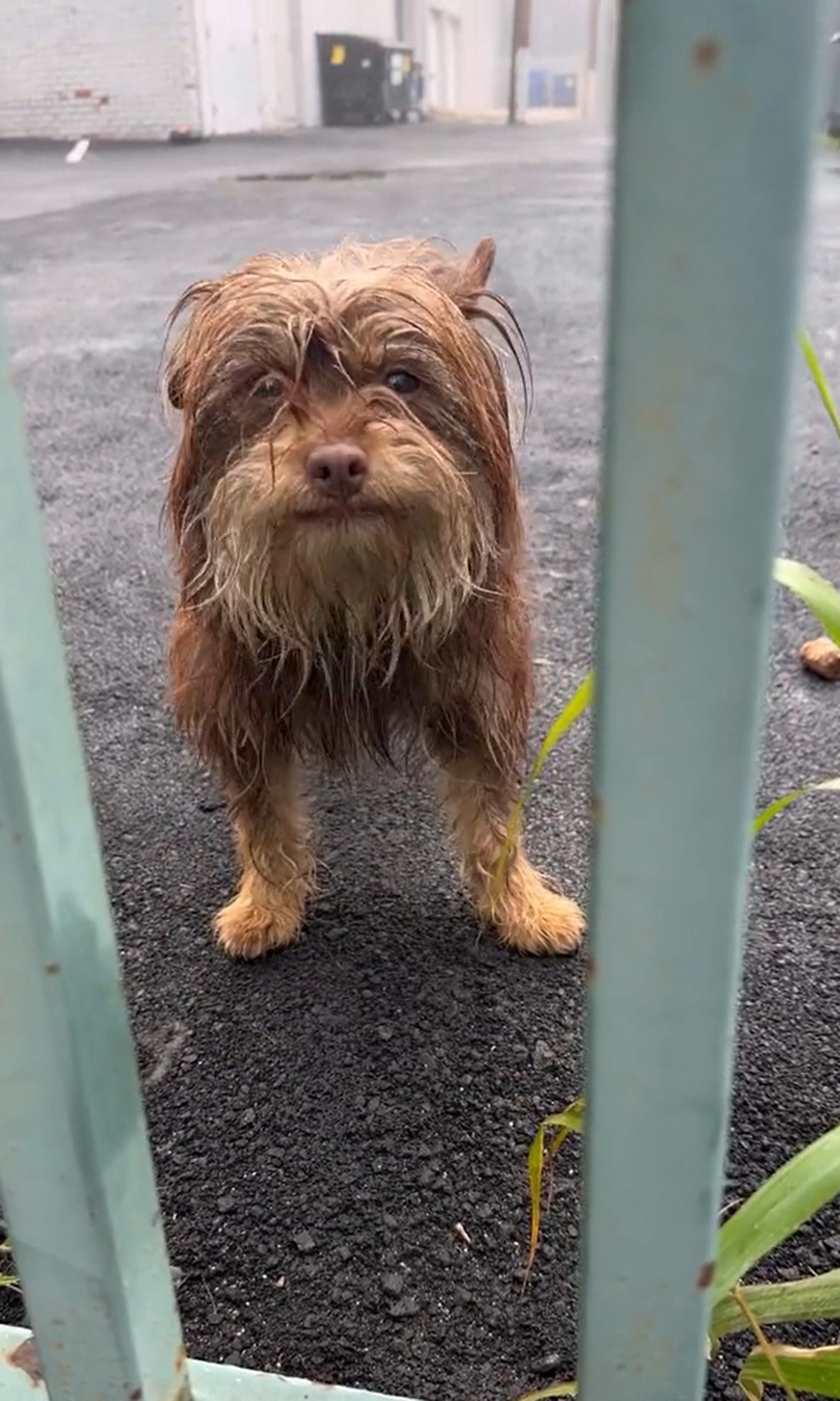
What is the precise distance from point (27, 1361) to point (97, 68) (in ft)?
63.8

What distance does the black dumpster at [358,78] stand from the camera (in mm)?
21297

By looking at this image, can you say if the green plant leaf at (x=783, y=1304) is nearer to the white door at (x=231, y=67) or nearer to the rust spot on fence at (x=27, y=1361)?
the rust spot on fence at (x=27, y=1361)

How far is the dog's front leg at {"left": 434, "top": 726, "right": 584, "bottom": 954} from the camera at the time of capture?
70.4 inches

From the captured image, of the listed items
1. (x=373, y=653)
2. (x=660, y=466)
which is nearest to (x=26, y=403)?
(x=373, y=653)

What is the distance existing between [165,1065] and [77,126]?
1957cm

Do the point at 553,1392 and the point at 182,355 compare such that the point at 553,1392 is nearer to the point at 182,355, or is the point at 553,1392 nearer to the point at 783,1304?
the point at 783,1304

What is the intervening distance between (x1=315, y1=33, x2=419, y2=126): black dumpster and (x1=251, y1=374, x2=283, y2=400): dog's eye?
73.5 feet

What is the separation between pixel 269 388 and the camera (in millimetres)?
1488

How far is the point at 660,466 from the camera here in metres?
0.49

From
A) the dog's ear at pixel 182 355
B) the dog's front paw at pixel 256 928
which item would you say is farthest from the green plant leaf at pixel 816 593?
the dog's front paw at pixel 256 928

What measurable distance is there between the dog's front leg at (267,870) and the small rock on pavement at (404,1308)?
644 millimetres

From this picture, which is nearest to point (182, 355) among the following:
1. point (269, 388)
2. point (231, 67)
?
point (269, 388)

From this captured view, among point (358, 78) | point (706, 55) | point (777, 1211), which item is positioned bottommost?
point (777, 1211)

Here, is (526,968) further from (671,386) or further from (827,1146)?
(671,386)
